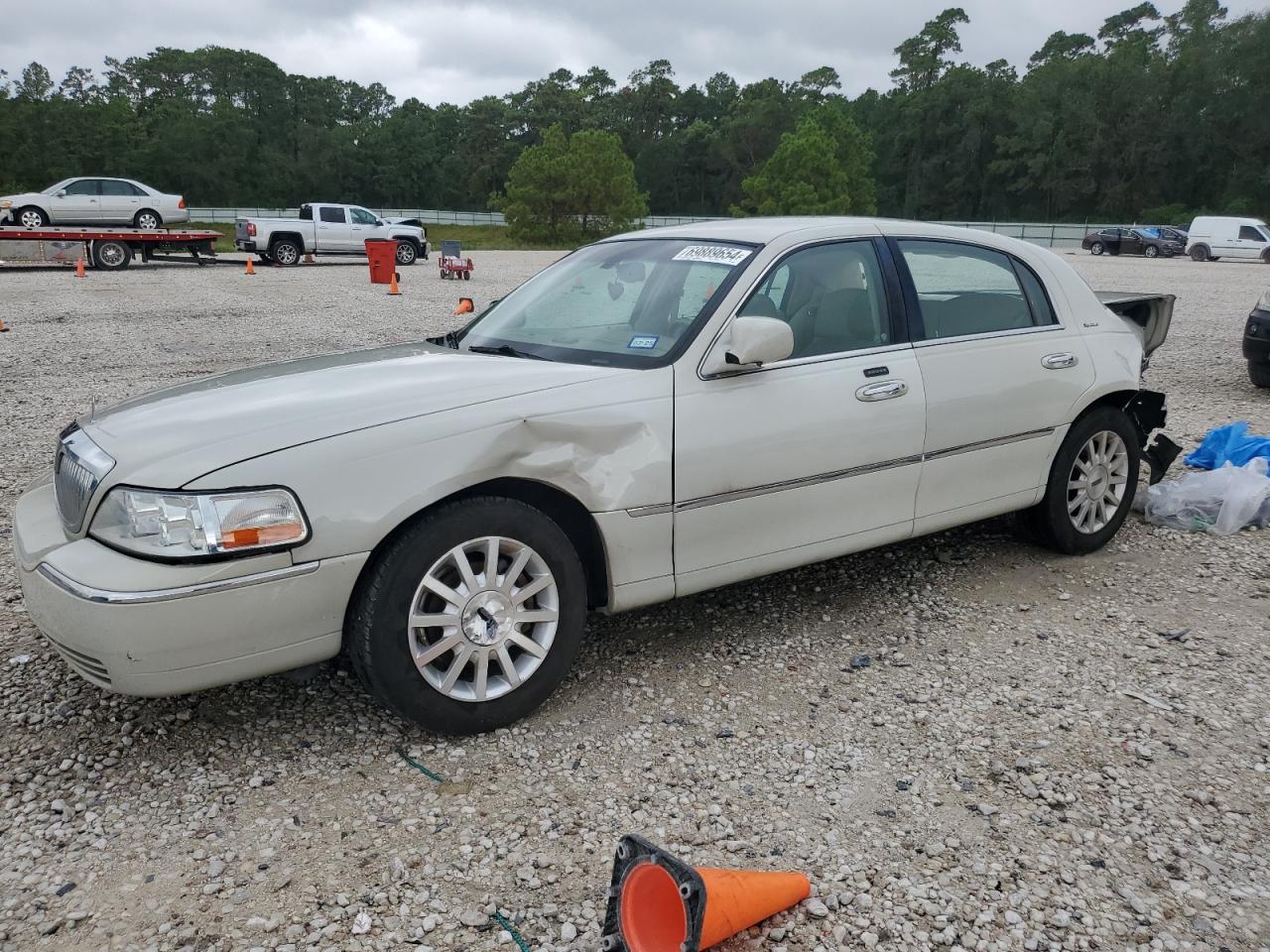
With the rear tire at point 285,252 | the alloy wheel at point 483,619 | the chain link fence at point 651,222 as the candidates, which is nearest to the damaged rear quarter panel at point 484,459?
the alloy wheel at point 483,619

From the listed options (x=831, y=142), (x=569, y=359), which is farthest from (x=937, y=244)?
(x=831, y=142)

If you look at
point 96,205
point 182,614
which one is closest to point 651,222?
point 96,205

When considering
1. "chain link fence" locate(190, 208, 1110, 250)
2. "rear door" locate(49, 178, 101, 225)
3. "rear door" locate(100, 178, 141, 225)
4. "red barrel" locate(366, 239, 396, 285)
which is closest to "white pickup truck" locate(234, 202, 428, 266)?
"rear door" locate(100, 178, 141, 225)

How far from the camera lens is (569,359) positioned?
144 inches

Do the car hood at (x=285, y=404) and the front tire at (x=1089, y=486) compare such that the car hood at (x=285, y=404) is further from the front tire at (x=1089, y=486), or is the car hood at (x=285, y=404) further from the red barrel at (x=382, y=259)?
the red barrel at (x=382, y=259)

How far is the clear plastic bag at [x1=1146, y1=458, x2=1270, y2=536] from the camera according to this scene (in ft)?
17.6

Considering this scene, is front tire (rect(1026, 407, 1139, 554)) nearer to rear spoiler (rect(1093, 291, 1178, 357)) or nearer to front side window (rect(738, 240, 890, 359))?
rear spoiler (rect(1093, 291, 1178, 357))

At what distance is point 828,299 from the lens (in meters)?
3.97

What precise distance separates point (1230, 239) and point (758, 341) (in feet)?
126

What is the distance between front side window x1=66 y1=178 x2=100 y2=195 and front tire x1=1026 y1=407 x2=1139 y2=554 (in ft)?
89.1

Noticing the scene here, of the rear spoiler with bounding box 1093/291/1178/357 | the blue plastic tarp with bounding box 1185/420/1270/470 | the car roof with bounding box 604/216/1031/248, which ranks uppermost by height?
the car roof with bounding box 604/216/1031/248

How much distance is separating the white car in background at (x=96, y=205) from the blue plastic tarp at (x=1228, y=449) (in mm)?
25558

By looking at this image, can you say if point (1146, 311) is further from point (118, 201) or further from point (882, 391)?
point (118, 201)

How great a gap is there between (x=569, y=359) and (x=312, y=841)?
1.82 m
